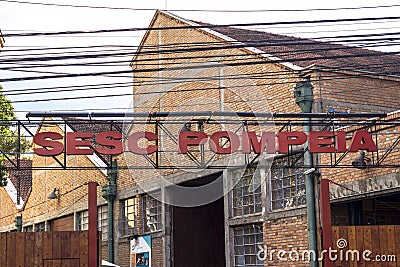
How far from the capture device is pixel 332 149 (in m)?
18.2

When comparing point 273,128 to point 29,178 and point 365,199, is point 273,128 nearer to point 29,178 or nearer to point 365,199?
point 365,199

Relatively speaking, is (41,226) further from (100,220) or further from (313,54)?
(313,54)

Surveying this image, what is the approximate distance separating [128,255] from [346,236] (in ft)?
46.1

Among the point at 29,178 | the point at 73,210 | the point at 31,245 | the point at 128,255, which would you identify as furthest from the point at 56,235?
the point at 29,178

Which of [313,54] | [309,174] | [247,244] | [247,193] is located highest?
[313,54]

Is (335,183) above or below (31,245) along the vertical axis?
above

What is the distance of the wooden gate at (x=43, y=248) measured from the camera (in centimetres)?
1648

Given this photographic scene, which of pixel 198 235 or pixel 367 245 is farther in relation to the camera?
pixel 198 235

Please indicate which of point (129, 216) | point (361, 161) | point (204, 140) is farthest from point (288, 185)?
point (129, 216)

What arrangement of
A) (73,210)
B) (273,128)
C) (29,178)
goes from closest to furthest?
(273,128) < (73,210) < (29,178)

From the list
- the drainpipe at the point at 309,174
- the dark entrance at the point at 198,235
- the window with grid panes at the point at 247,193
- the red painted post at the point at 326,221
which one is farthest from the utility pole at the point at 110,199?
the red painted post at the point at 326,221

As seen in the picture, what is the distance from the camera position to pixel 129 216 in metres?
29.6

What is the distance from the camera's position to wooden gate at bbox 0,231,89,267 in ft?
54.1

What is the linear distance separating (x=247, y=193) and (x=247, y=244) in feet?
5.06
